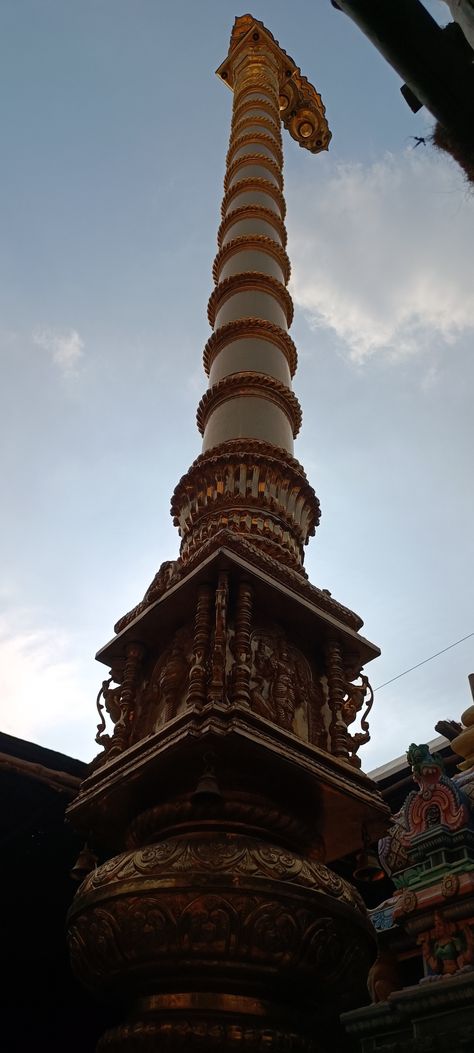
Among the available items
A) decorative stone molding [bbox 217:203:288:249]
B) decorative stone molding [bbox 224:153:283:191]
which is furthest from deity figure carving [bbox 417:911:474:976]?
decorative stone molding [bbox 224:153:283:191]

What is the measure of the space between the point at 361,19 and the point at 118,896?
3002 millimetres

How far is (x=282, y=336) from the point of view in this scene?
5.42 meters

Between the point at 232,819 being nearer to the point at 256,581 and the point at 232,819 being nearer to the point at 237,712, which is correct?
the point at 237,712

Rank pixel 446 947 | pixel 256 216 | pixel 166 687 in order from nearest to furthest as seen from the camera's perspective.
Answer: pixel 446 947, pixel 166 687, pixel 256 216

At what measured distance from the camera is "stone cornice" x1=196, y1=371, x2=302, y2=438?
493cm

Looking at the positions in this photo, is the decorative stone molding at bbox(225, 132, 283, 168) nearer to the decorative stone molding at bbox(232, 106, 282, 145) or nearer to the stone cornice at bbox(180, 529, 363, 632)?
the decorative stone molding at bbox(232, 106, 282, 145)

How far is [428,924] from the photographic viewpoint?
11.4 ft

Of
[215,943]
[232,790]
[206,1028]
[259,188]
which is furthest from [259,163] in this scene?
[206,1028]

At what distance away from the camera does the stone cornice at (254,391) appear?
4.93 m

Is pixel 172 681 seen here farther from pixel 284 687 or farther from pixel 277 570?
pixel 277 570

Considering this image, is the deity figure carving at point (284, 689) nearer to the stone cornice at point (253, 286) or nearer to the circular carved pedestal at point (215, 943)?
the circular carved pedestal at point (215, 943)

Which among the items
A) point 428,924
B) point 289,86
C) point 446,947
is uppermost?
point 289,86

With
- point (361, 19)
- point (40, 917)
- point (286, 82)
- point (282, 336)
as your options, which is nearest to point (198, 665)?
point (361, 19)

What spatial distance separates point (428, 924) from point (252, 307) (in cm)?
395
